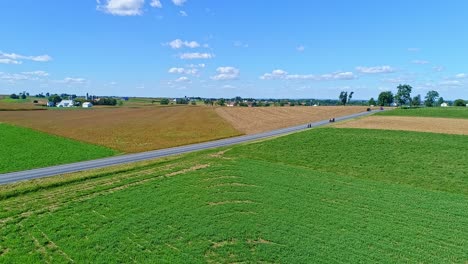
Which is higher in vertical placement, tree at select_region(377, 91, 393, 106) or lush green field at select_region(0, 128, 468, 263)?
tree at select_region(377, 91, 393, 106)

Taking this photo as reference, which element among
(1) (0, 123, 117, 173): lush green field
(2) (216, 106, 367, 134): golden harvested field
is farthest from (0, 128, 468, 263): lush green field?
(2) (216, 106, 367, 134): golden harvested field

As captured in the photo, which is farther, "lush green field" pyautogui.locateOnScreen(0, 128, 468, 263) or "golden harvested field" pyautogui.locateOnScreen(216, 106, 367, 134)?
"golden harvested field" pyautogui.locateOnScreen(216, 106, 367, 134)

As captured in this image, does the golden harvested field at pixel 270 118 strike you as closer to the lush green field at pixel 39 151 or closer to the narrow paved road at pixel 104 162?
the narrow paved road at pixel 104 162

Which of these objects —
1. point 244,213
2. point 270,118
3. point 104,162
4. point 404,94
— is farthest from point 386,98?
point 244,213

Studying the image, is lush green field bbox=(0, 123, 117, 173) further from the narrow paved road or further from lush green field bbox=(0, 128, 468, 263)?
lush green field bbox=(0, 128, 468, 263)

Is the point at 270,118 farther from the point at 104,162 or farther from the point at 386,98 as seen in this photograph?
the point at 386,98

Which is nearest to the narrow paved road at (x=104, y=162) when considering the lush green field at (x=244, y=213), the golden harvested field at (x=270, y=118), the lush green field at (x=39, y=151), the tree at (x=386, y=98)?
the lush green field at (x=39, y=151)
